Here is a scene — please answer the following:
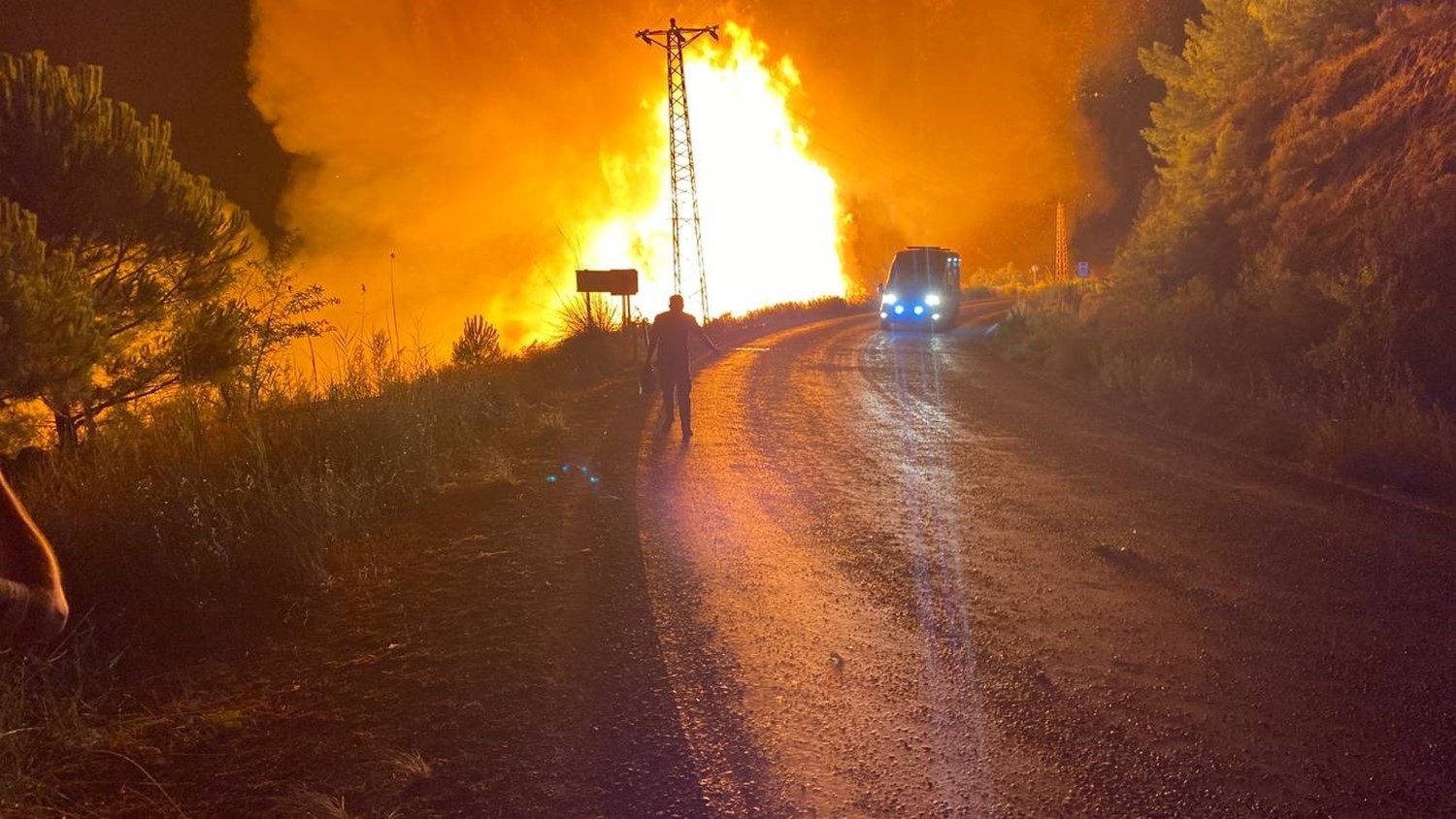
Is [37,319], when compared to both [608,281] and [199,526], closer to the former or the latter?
[199,526]

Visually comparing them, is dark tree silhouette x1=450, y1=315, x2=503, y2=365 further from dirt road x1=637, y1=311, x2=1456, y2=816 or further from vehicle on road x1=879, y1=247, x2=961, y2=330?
vehicle on road x1=879, y1=247, x2=961, y2=330

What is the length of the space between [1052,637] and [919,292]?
83.3 ft

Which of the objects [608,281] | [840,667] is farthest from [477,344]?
[840,667]

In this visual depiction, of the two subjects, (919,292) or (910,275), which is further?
(910,275)

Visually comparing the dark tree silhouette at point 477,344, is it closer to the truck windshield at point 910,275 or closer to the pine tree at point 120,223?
the pine tree at point 120,223

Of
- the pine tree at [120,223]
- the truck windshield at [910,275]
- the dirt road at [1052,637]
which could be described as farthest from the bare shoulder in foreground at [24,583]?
the truck windshield at [910,275]

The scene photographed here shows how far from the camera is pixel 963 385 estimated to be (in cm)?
1525

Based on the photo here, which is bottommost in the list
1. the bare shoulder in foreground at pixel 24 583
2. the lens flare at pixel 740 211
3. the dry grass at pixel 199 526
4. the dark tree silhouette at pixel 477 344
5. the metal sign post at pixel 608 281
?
the dry grass at pixel 199 526

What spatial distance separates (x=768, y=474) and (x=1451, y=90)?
38.5ft

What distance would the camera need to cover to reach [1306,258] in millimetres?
12969

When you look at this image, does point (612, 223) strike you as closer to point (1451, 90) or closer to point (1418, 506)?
point (1451, 90)

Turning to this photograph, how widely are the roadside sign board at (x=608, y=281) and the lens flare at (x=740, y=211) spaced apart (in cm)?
2424

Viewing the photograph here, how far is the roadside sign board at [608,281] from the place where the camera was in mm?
19344

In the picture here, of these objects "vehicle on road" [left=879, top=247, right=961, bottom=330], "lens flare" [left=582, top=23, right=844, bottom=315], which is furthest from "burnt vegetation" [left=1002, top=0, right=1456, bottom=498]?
"lens flare" [left=582, top=23, right=844, bottom=315]
